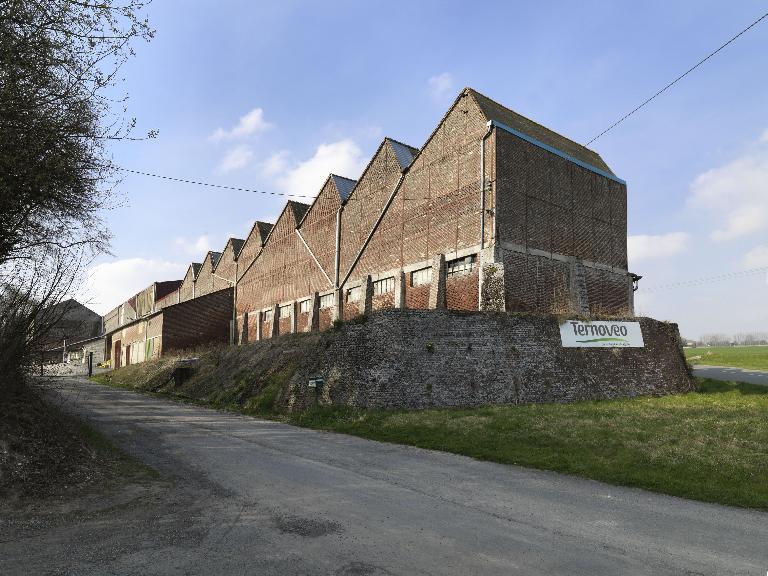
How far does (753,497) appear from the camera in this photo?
24.9 feet

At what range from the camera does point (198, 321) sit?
4512cm

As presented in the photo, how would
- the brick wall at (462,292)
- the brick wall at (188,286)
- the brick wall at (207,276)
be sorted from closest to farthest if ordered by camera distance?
the brick wall at (462,292), the brick wall at (207,276), the brick wall at (188,286)

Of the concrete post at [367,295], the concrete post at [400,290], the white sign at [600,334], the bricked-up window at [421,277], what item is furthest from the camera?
the concrete post at [367,295]

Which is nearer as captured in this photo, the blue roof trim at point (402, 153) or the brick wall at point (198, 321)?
→ the blue roof trim at point (402, 153)

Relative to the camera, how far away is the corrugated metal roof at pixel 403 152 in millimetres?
28781

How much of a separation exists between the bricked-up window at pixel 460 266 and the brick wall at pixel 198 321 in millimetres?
28985

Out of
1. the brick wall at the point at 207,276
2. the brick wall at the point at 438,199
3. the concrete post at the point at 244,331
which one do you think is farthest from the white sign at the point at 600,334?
the brick wall at the point at 207,276

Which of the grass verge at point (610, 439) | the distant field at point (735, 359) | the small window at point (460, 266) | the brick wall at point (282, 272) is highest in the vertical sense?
the brick wall at point (282, 272)

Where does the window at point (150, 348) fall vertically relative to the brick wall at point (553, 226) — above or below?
below

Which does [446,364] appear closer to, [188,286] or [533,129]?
[533,129]

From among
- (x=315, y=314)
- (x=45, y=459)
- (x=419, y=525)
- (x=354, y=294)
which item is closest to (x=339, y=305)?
(x=354, y=294)

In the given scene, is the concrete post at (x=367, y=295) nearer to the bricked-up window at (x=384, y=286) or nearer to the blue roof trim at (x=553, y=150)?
the bricked-up window at (x=384, y=286)

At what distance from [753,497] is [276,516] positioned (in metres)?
7.16

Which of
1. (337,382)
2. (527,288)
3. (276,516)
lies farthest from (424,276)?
(276,516)
